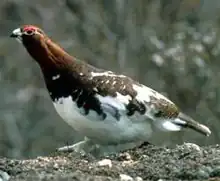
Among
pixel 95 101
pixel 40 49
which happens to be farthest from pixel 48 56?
pixel 95 101

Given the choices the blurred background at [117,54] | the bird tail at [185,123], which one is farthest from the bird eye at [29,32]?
the blurred background at [117,54]

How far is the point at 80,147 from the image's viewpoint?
6988mm

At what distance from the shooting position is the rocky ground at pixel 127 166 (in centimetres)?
534

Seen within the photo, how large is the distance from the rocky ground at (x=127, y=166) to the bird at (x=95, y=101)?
642mm

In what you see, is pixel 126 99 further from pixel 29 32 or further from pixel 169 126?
pixel 29 32

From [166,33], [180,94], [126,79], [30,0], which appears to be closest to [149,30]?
[166,33]

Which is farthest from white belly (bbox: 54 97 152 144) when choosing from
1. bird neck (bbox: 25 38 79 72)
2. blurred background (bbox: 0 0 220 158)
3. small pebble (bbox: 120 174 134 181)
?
blurred background (bbox: 0 0 220 158)

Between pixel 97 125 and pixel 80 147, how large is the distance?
21 cm

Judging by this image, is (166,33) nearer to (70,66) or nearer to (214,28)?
(214,28)

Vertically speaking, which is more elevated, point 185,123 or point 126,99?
point 185,123

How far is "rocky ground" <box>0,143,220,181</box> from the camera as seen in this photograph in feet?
17.5

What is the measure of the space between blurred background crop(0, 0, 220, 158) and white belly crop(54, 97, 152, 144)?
4.48 meters

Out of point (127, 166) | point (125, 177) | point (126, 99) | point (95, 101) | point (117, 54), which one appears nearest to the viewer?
point (125, 177)

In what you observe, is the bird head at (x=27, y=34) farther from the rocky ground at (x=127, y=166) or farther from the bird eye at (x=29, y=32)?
the rocky ground at (x=127, y=166)
